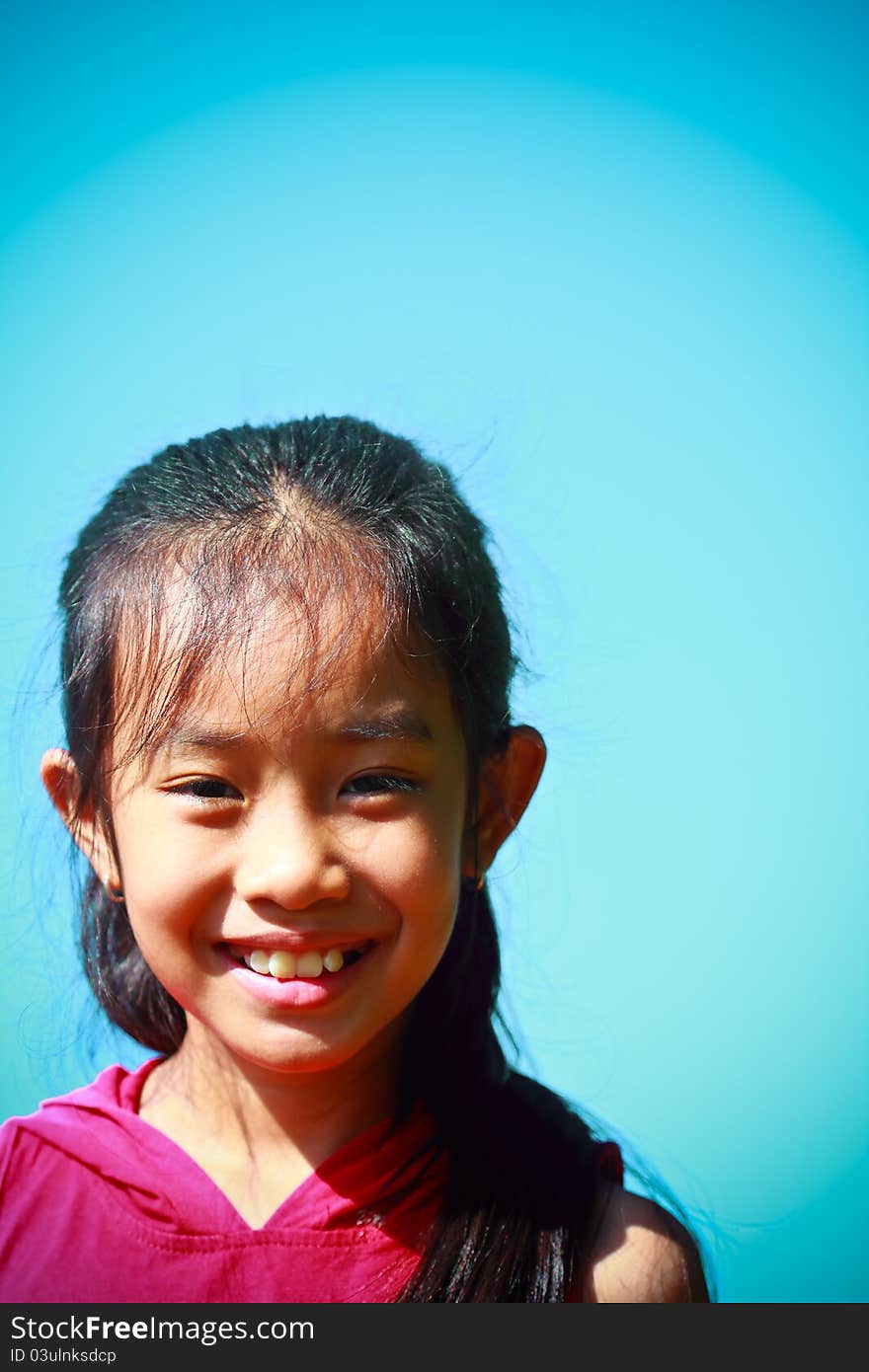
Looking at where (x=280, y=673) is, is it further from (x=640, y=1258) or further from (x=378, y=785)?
(x=640, y=1258)

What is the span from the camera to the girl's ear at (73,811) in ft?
3.40

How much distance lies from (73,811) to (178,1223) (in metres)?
0.33

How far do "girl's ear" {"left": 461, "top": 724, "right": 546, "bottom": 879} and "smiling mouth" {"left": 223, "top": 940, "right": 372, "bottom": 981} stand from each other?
0.47 ft

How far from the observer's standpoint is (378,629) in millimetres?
939

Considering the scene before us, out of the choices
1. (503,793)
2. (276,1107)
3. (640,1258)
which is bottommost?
(640,1258)

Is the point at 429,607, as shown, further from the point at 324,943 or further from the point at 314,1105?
the point at 314,1105

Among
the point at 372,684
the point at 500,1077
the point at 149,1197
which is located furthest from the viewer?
the point at 500,1077

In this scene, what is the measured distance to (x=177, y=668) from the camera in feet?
3.04

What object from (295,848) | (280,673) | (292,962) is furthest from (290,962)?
(280,673)

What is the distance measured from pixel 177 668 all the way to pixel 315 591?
111mm

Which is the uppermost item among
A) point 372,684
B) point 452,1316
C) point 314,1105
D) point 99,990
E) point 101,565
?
point 101,565

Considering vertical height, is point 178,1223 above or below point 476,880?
below

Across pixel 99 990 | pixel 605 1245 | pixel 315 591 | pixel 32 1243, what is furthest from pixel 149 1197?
pixel 315 591

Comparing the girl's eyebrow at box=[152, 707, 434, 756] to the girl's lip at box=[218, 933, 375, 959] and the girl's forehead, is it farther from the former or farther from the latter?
the girl's lip at box=[218, 933, 375, 959]
